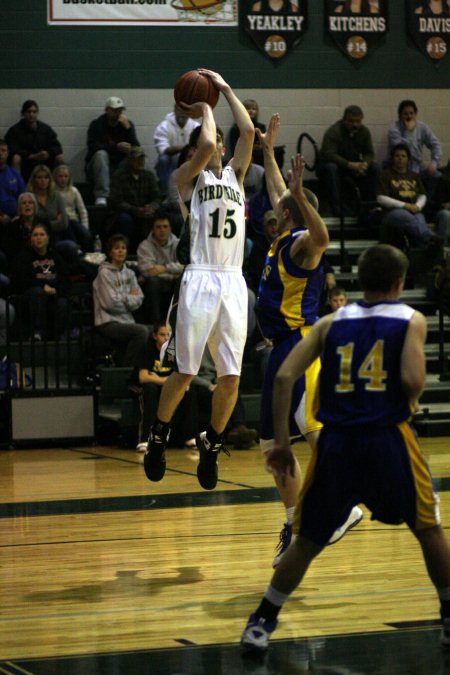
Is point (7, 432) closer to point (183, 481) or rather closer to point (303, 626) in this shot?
point (183, 481)

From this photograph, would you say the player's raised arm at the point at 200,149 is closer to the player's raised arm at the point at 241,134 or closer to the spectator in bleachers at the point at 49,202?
the player's raised arm at the point at 241,134

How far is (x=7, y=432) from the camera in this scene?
1059 cm

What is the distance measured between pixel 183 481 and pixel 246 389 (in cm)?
298

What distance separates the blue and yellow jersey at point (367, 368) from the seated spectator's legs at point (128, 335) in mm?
6838

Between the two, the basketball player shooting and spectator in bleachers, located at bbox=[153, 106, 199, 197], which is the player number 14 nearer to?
the basketball player shooting

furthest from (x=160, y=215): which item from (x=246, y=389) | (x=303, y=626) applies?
(x=303, y=626)

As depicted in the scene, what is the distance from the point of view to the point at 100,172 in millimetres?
13148

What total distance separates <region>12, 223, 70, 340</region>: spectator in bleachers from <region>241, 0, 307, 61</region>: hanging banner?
447 cm

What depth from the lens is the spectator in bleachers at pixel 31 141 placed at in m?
12.9

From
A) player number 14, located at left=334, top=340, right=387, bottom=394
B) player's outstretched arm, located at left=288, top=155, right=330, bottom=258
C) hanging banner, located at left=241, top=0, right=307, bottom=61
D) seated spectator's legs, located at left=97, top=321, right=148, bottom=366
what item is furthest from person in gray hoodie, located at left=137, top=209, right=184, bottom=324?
player number 14, located at left=334, top=340, right=387, bottom=394

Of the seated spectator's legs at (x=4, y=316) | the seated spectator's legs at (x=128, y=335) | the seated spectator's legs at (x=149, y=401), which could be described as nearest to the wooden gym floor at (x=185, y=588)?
the seated spectator's legs at (x=149, y=401)

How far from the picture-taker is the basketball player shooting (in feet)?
19.5

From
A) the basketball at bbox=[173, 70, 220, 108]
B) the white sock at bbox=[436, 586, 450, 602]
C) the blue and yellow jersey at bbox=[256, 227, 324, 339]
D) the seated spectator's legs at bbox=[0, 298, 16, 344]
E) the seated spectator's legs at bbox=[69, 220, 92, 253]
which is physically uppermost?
the basketball at bbox=[173, 70, 220, 108]

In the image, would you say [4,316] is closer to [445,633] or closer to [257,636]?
[257,636]
